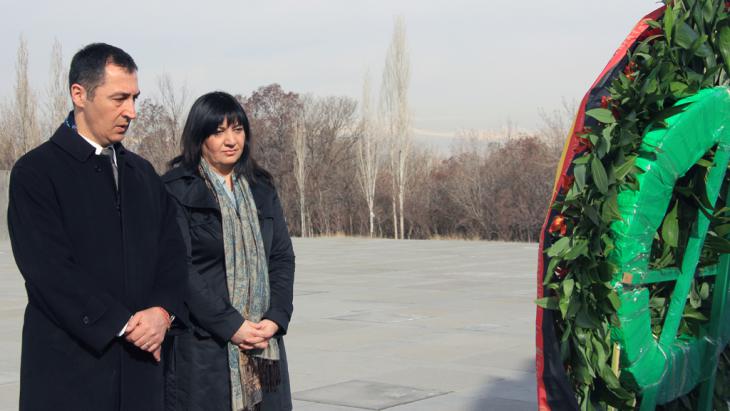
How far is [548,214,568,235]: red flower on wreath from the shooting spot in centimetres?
328

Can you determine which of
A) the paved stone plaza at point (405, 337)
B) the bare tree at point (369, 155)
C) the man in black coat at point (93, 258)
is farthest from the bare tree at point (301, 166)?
the man in black coat at point (93, 258)

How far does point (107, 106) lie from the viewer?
338 cm

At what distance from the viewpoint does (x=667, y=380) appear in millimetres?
3389

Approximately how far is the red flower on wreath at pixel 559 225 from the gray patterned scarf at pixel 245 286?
1.31 m

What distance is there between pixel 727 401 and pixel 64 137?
2762 millimetres

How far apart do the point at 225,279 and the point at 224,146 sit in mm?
539

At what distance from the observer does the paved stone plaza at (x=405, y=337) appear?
6633 millimetres

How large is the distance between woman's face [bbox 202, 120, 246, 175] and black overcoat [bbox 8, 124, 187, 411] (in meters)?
0.67

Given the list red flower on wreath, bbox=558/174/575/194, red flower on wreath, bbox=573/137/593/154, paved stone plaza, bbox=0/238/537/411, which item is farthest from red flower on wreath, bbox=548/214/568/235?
paved stone plaza, bbox=0/238/537/411

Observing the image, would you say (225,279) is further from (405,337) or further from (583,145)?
(405,337)

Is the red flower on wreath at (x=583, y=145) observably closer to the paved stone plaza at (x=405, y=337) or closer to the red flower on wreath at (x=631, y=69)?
the red flower on wreath at (x=631, y=69)

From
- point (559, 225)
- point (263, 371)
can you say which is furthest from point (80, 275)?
point (559, 225)

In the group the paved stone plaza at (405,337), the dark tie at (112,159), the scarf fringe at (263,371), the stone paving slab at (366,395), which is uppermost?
the dark tie at (112,159)

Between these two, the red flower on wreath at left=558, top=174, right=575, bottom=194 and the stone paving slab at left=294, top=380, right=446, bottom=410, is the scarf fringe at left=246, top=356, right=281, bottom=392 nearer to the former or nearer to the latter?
the red flower on wreath at left=558, top=174, right=575, bottom=194
